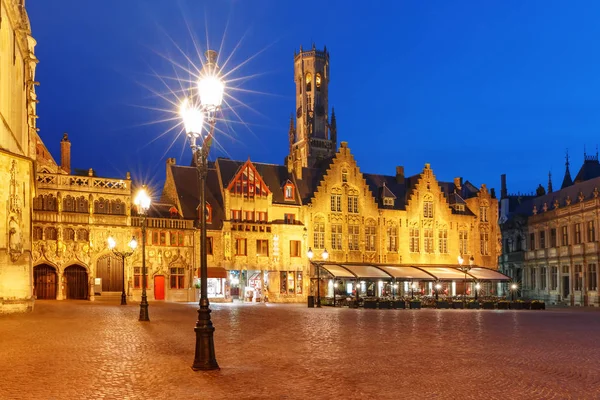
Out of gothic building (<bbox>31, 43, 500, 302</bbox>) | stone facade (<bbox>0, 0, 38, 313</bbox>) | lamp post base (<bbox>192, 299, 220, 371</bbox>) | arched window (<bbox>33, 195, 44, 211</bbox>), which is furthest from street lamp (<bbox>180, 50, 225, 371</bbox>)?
arched window (<bbox>33, 195, 44, 211</bbox>)

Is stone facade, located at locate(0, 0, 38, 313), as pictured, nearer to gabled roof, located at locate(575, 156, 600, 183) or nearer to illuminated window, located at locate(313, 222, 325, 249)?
illuminated window, located at locate(313, 222, 325, 249)

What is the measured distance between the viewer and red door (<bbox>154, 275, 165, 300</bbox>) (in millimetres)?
50688

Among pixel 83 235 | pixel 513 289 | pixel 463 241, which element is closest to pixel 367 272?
pixel 463 241

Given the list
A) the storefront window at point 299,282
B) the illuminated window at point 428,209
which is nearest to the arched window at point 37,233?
the storefront window at point 299,282

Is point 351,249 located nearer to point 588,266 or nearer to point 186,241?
point 186,241

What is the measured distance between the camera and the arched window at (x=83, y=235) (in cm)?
4778

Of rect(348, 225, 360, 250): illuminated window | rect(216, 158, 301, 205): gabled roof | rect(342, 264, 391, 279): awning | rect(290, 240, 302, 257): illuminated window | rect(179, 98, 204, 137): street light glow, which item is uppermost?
rect(216, 158, 301, 205): gabled roof

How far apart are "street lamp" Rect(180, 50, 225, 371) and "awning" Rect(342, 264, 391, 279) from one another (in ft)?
123

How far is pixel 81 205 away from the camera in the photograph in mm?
48062

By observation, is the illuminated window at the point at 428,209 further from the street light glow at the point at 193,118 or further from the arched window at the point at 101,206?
the street light glow at the point at 193,118

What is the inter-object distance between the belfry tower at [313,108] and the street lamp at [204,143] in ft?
315

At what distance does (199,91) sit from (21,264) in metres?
19.8

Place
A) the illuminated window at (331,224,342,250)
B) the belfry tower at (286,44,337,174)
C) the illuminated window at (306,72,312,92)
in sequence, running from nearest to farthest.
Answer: the illuminated window at (331,224,342,250)
the belfry tower at (286,44,337,174)
the illuminated window at (306,72,312,92)

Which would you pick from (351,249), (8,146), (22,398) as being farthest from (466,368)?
(351,249)
